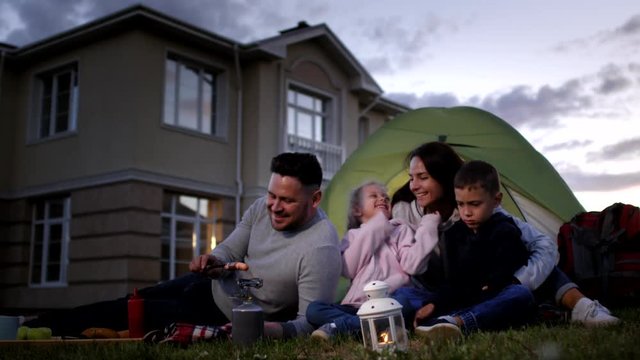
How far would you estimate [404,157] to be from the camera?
6.53 metres

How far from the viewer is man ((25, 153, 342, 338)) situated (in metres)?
3.92

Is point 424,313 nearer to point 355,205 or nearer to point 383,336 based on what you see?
point 383,336

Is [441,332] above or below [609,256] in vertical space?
below

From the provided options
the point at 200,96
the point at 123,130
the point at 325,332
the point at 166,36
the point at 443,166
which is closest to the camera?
the point at 325,332

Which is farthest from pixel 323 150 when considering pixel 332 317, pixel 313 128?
pixel 332 317

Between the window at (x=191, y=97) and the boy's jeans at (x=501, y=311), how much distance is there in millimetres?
9891

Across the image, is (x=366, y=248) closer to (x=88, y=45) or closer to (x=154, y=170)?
(x=154, y=170)

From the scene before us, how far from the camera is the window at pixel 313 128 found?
599 inches

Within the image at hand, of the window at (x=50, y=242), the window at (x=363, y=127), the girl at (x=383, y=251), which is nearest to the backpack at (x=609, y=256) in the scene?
the girl at (x=383, y=251)

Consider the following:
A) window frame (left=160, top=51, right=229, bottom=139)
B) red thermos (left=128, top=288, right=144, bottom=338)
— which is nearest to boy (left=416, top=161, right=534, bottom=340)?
red thermos (left=128, top=288, right=144, bottom=338)

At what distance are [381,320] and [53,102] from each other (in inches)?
478

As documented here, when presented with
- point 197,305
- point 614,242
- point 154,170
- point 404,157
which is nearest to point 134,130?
point 154,170

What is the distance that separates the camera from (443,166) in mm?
4746

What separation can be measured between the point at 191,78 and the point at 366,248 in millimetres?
9803
